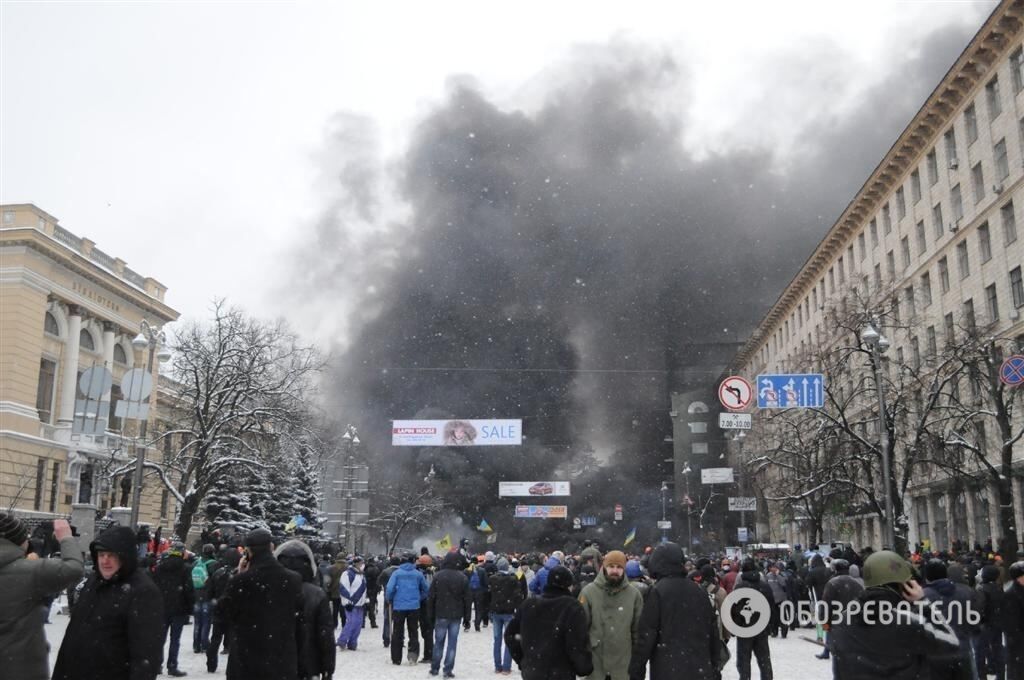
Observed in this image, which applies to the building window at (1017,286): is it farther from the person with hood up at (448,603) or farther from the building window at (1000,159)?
the person with hood up at (448,603)

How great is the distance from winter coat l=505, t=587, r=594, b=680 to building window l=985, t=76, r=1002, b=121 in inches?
1417

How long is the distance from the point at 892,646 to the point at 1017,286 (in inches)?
1320

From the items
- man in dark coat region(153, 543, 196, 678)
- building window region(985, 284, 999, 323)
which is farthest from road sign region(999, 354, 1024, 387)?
man in dark coat region(153, 543, 196, 678)

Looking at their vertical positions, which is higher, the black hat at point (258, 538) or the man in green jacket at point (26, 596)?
the black hat at point (258, 538)

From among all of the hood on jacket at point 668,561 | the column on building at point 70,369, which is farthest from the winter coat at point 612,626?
the column on building at point 70,369

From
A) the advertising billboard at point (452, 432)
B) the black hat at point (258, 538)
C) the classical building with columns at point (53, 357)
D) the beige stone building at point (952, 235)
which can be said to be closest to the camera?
the black hat at point (258, 538)

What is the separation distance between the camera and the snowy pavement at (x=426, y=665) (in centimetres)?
1294

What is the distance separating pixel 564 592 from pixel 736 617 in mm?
7104

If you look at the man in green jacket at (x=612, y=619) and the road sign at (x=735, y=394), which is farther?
the road sign at (x=735, y=394)

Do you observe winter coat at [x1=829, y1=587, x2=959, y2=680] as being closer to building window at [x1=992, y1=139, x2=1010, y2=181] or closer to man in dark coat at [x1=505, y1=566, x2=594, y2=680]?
man in dark coat at [x1=505, y1=566, x2=594, y2=680]

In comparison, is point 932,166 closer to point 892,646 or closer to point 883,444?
point 883,444

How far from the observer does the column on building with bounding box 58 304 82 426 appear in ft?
135

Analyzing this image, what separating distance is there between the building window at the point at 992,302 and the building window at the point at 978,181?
152 inches

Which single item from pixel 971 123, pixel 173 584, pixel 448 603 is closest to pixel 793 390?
pixel 448 603
